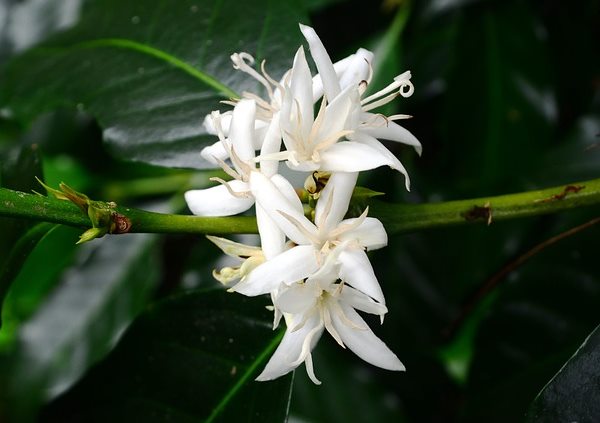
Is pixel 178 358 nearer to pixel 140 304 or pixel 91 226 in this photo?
pixel 91 226

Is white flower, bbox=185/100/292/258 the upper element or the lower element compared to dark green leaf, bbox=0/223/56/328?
upper

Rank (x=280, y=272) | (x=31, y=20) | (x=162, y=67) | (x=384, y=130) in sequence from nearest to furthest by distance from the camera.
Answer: (x=280, y=272) < (x=384, y=130) < (x=162, y=67) < (x=31, y=20)

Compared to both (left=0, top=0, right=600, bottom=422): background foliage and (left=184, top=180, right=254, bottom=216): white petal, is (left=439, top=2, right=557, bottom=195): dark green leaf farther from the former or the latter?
(left=184, top=180, right=254, bottom=216): white petal

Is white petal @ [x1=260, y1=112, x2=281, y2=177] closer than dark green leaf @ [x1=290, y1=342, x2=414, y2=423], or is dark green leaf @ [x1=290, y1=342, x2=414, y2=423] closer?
white petal @ [x1=260, y1=112, x2=281, y2=177]

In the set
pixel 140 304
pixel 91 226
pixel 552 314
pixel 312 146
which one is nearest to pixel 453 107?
pixel 552 314

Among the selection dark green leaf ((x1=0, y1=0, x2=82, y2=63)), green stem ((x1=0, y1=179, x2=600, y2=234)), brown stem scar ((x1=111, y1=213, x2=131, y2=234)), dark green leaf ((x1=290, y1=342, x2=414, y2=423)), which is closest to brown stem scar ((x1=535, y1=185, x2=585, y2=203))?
green stem ((x1=0, y1=179, x2=600, y2=234))

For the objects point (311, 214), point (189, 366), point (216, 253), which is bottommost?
point (216, 253)

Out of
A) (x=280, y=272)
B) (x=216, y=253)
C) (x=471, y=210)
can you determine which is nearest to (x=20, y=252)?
Answer: (x=280, y=272)

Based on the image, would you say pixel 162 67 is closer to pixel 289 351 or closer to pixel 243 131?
pixel 243 131
